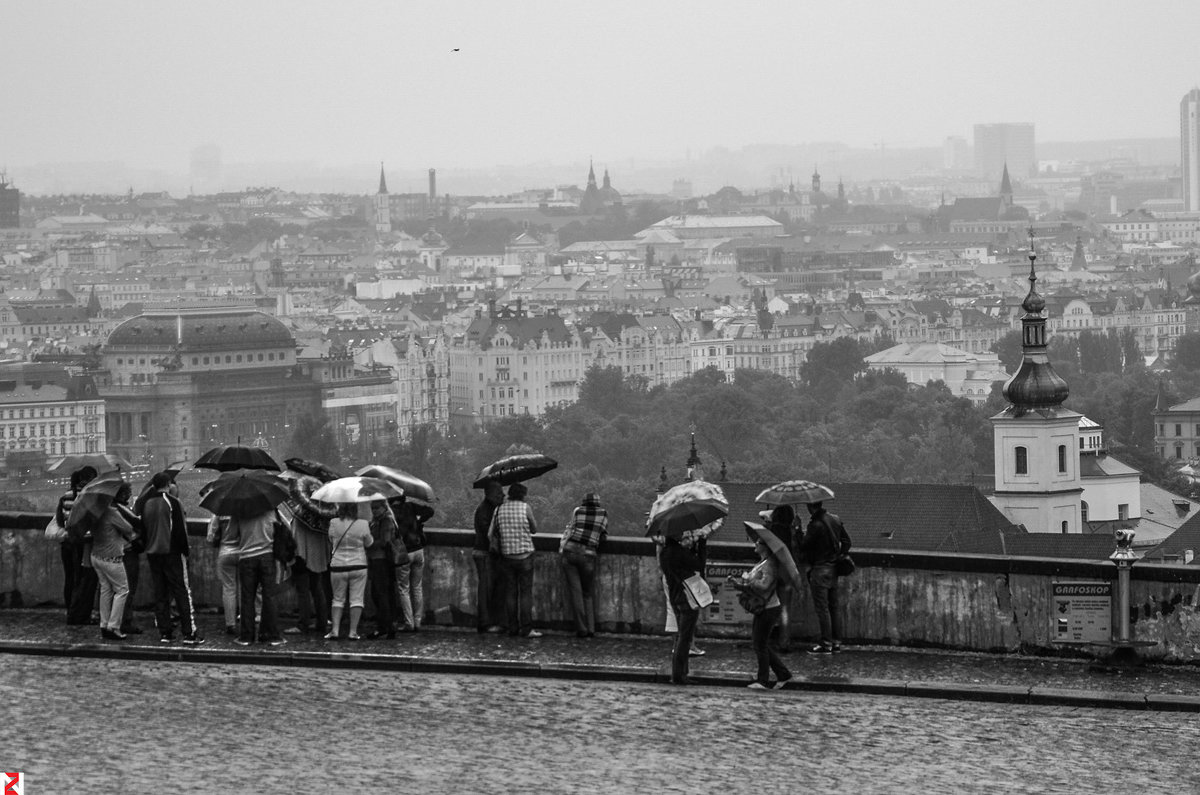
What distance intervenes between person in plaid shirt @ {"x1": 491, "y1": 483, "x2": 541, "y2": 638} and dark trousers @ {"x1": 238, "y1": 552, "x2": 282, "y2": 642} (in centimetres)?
130

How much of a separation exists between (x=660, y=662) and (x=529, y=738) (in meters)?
2.21

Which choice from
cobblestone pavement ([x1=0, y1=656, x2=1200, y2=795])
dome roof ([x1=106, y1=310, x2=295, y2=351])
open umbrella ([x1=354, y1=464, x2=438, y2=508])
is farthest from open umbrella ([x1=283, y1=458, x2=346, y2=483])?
dome roof ([x1=106, y1=310, x2=295, y2=351])

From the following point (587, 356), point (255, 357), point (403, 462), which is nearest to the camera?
point (403, 462)

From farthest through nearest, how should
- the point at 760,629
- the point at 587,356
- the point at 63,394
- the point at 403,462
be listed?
the point at 587,356 < the point at 63,394 < the point at 403,462 < the point at 760,629

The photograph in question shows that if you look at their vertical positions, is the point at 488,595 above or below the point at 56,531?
below

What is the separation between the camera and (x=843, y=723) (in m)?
16.8

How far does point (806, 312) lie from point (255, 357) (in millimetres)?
49311

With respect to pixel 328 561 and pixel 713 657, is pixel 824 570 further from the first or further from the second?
pixel 328 561

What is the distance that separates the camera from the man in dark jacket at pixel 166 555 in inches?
760

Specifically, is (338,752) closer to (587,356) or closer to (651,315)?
(587,356)

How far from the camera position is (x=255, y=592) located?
1916 cm

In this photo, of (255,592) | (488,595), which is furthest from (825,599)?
(255,592)

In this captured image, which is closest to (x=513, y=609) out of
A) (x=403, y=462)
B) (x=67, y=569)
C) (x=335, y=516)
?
(x=335, y=516)

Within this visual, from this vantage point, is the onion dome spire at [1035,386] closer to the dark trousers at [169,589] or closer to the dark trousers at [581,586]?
the dark trousers at [581,586]
